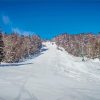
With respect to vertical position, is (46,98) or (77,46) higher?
(77,46)

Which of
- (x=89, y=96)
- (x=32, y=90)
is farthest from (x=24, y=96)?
(x=89, y=96)

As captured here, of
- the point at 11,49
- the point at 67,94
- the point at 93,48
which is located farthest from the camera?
the point at 93,48

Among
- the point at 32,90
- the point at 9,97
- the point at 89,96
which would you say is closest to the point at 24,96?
the point at 9,97

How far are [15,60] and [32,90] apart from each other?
54854 millimetres

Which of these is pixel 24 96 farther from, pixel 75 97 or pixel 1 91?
pixel 75 97

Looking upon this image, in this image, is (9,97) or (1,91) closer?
(9,97)

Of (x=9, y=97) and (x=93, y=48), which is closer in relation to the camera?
(x=9, y=97)

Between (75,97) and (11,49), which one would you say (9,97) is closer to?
(75,97)

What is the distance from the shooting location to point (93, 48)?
309ft

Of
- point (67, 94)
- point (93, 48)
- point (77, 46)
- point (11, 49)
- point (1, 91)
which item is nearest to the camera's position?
point (1, 91)

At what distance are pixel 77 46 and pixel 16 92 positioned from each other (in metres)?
114

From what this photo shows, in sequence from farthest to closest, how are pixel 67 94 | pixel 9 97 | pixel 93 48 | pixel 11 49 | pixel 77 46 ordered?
pixel 77 46 < pixel 93 48 < pixel 11 49 < pixel 67 94 < pixel 9 97

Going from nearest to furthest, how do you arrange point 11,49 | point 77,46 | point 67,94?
point 67,94, point 11,49, point 77,46

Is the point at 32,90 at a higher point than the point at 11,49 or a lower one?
lower
